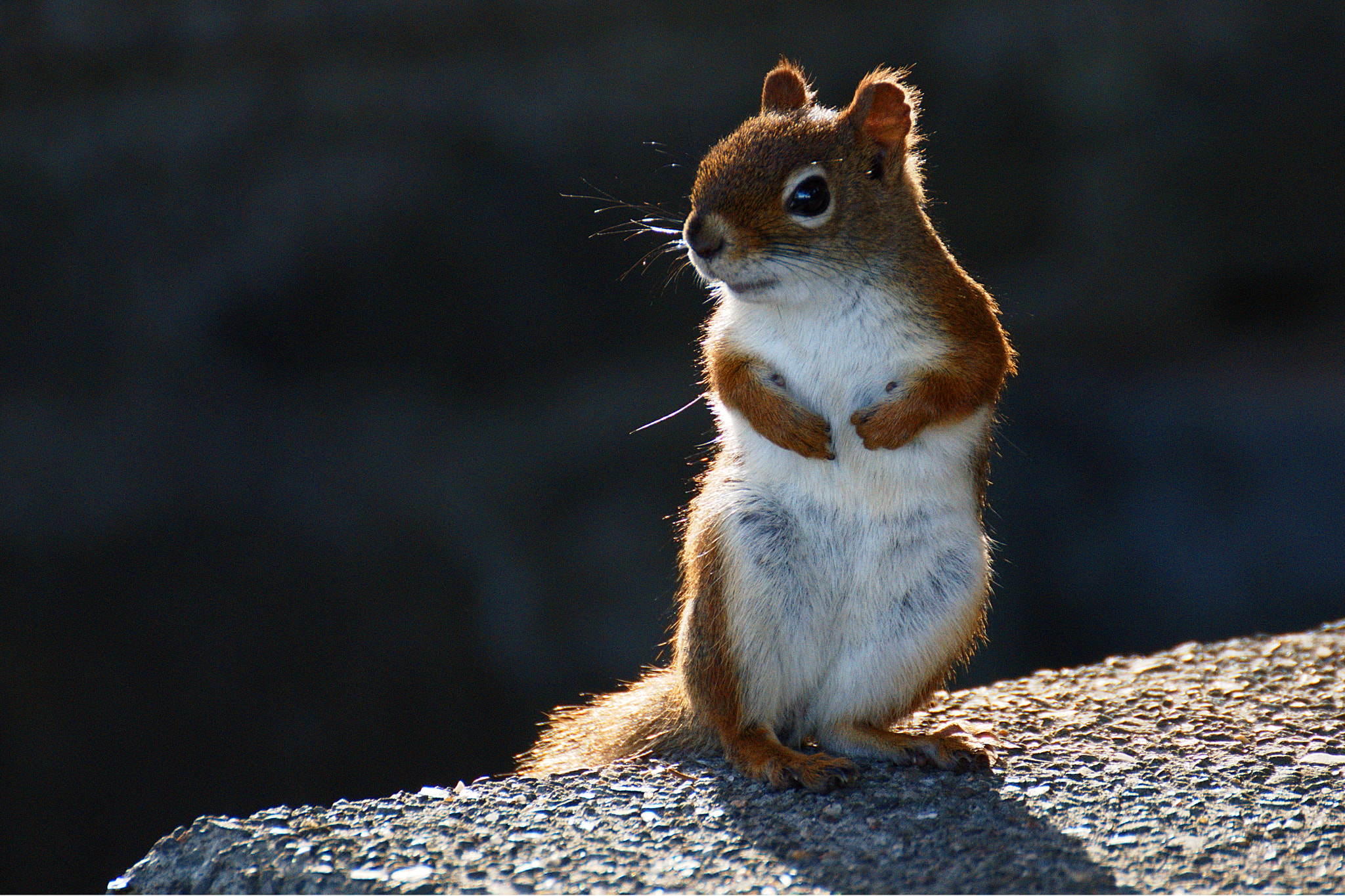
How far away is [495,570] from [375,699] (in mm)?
882

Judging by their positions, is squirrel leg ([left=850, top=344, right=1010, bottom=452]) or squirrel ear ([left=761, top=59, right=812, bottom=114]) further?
squirrel ear ([left=761, top=59, right=812, bottom=114])

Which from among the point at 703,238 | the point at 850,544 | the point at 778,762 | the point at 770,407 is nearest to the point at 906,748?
the point at 778,762

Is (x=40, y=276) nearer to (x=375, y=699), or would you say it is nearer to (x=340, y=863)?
(x=375, y=699)

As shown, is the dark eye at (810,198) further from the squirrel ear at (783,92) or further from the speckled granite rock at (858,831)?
the speckled granite rock at (858,831)

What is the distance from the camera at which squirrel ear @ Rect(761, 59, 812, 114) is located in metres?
2.35

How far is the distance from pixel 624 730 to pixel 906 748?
570 millimetres

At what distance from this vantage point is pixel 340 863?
1794 mm

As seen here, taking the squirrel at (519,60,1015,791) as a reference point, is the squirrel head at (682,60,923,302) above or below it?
above

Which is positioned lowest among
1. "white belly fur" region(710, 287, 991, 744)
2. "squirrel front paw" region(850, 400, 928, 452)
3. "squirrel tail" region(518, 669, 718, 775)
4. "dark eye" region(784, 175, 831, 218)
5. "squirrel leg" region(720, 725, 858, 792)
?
"squirrel tail" region(518, 669, 718, 775)

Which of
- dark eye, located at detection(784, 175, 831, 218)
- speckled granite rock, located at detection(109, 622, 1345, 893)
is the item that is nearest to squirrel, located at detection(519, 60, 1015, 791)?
dark eye, located at detection(784, 175, 831, 218)

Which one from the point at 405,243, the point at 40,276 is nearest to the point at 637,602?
the point at 405,243

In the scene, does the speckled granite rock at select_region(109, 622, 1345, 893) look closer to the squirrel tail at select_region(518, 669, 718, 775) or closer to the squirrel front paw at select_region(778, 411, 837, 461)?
the squirrel tail at select_region(518, 669, 718, 775)

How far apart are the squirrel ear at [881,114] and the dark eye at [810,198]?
0.17m

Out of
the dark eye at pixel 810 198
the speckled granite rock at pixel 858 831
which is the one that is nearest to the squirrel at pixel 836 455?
the dark eye at pixel 810 198
